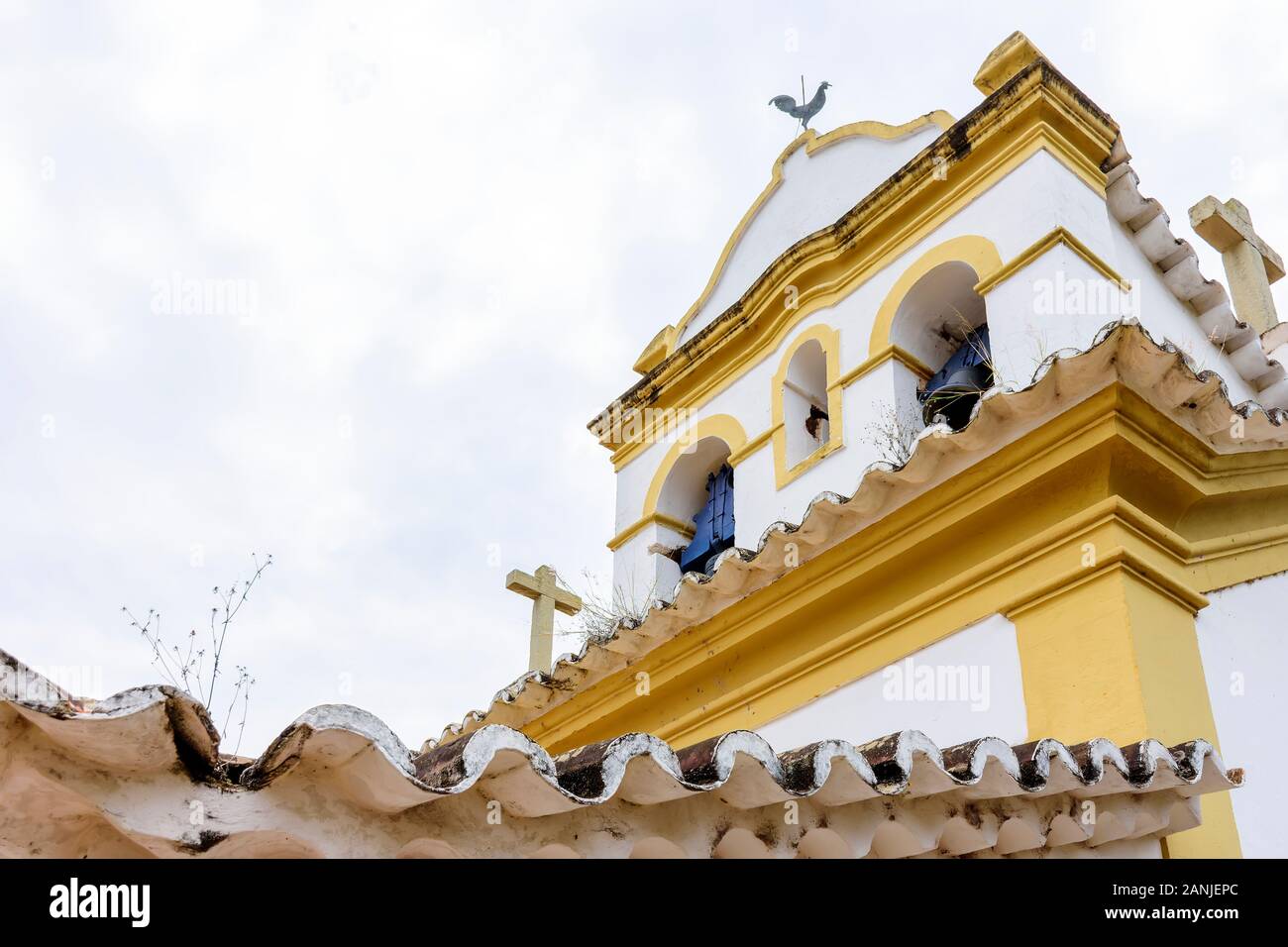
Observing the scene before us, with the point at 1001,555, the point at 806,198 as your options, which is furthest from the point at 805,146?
the point at 1001,555

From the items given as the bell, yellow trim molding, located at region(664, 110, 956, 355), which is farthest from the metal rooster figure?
the bell

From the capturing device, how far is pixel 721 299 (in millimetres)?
8453

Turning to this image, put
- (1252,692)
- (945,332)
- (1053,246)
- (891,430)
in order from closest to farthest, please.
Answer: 1. (1252,692)
2. (1053,246)
3. (891,430)
4. (945,332)

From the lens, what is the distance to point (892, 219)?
6.75m

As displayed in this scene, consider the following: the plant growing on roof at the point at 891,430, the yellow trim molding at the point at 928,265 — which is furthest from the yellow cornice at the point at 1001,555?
the yellow trim molding at the point at 928,265

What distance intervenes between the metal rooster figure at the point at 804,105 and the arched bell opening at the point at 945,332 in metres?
2.79

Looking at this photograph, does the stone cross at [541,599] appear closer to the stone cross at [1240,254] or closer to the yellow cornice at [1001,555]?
the yellow cornice at [1001,555]

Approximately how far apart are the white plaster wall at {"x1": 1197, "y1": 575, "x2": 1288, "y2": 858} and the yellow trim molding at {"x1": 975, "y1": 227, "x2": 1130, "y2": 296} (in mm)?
1558

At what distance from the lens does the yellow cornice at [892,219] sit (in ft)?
19.9

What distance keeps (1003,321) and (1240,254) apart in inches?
134

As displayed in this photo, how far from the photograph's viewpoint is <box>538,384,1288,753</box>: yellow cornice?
4547 millimetres

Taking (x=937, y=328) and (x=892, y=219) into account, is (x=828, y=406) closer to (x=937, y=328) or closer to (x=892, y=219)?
(x=937, y=328)

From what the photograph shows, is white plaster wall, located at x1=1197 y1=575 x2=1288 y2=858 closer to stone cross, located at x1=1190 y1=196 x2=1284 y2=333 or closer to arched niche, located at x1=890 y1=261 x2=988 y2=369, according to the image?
arched niche, located at x1=890 y1=261 x2=988 y2=369
